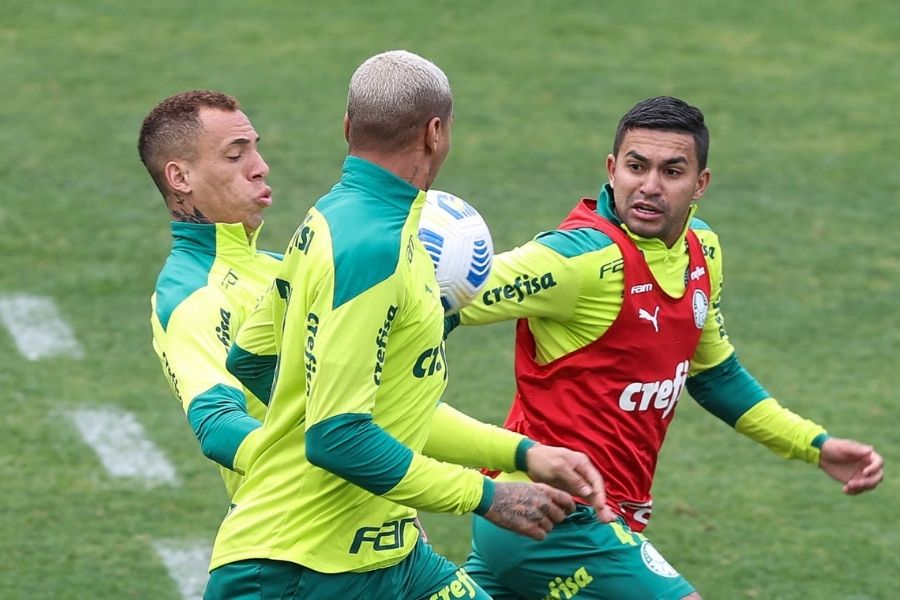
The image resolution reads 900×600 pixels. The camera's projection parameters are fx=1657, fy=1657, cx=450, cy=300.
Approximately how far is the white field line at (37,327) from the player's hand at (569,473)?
573 centimetres

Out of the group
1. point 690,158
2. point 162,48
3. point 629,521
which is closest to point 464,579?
point 629,521

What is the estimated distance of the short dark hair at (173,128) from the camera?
5.29m

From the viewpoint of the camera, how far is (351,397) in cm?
386

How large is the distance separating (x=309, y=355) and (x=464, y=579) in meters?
1.09

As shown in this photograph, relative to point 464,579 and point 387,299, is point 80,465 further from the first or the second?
point 387,299

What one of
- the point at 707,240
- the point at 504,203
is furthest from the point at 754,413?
the point at 504,203

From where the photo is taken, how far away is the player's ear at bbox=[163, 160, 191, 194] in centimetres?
529

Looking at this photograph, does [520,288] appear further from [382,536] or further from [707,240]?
[382,536]

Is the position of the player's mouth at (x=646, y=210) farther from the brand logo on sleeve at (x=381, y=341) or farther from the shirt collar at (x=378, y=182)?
the brand logo on sleeve at (x=381, y=341)

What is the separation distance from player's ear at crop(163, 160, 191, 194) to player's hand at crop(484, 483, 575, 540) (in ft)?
5.72

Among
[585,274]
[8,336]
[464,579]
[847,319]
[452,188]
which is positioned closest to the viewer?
[464,579]

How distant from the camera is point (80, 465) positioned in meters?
8.12

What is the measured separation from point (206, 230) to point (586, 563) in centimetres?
158

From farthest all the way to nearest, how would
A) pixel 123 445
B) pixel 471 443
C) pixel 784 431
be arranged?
Result: pixel 123 445 < pixel 784 431 < pixel 471 443
